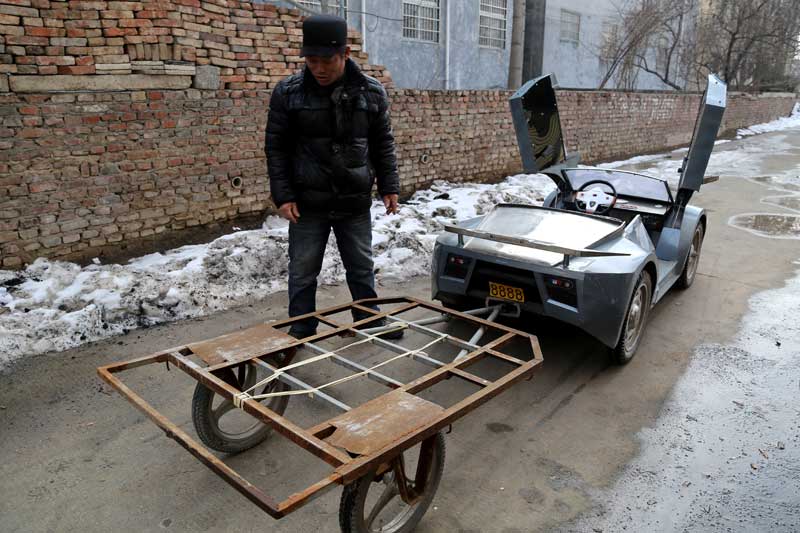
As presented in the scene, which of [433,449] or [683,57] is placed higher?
[683,57]

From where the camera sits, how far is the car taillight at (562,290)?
365 centimetres

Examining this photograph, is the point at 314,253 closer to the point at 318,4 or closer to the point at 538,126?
the point at 538,126

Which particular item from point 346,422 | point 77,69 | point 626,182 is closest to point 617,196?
point 626,182

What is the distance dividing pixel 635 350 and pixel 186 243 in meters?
4.67

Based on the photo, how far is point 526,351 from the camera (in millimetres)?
4375

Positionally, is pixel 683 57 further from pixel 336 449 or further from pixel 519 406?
pixel 336 449

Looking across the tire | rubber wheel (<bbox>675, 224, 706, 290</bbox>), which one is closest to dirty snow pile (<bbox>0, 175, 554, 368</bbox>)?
the tire

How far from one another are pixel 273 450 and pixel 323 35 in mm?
2336

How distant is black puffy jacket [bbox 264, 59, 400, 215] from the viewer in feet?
12.0

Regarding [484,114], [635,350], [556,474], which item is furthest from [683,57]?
[556,474]

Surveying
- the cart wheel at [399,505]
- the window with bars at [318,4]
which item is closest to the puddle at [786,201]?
the window with bars at [318,4]

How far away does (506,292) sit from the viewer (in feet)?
12.9

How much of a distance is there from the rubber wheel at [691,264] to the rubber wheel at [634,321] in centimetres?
144

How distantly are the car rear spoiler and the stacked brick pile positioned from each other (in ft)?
12.2
